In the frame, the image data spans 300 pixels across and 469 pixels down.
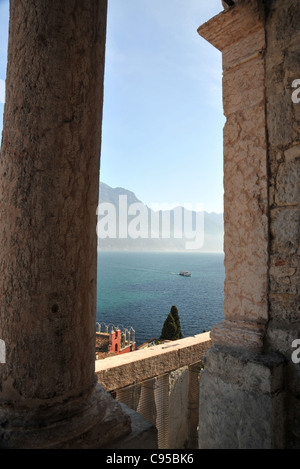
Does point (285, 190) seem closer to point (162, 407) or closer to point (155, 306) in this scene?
point (162, 407)

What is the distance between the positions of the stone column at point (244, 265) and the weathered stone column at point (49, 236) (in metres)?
1.09

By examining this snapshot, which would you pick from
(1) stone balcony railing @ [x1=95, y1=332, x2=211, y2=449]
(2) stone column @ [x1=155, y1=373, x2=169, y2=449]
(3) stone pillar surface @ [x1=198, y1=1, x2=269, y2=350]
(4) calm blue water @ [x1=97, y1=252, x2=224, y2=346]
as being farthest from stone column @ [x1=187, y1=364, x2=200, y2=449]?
(4) calm blue water @ [x1=97, y1=252, x2=224, y2=346]

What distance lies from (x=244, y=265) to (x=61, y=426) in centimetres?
185

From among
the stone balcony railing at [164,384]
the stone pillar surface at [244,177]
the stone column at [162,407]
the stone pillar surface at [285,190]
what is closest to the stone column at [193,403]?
the stone balcony railing at [164,384]

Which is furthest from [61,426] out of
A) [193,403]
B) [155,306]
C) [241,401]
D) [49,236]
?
[155,306]

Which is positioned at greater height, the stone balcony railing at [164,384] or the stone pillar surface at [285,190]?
the stone pillar surface at [285,190]

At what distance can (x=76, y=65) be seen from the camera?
1763 millimetres

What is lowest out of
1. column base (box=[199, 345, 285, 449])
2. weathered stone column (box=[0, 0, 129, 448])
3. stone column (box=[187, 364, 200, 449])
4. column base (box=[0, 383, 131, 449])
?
stone column (box=[187, 364, 200, 449])

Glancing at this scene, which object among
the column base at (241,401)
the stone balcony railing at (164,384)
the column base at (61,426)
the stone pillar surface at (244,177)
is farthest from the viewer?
the stone balcony railing at (164,384)

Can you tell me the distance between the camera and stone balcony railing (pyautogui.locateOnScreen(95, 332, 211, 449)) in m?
4.96

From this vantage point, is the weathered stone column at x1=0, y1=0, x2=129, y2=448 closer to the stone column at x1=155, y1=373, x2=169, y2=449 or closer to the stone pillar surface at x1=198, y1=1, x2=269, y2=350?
the stone pillar surface at x1=198, y1=1, x2=269, y2=350

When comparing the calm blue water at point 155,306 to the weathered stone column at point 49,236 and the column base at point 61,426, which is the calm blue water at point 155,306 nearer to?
the column base at point 61,426

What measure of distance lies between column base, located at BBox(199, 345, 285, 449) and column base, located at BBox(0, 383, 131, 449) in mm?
1060

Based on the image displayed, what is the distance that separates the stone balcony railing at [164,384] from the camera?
16.3ft
